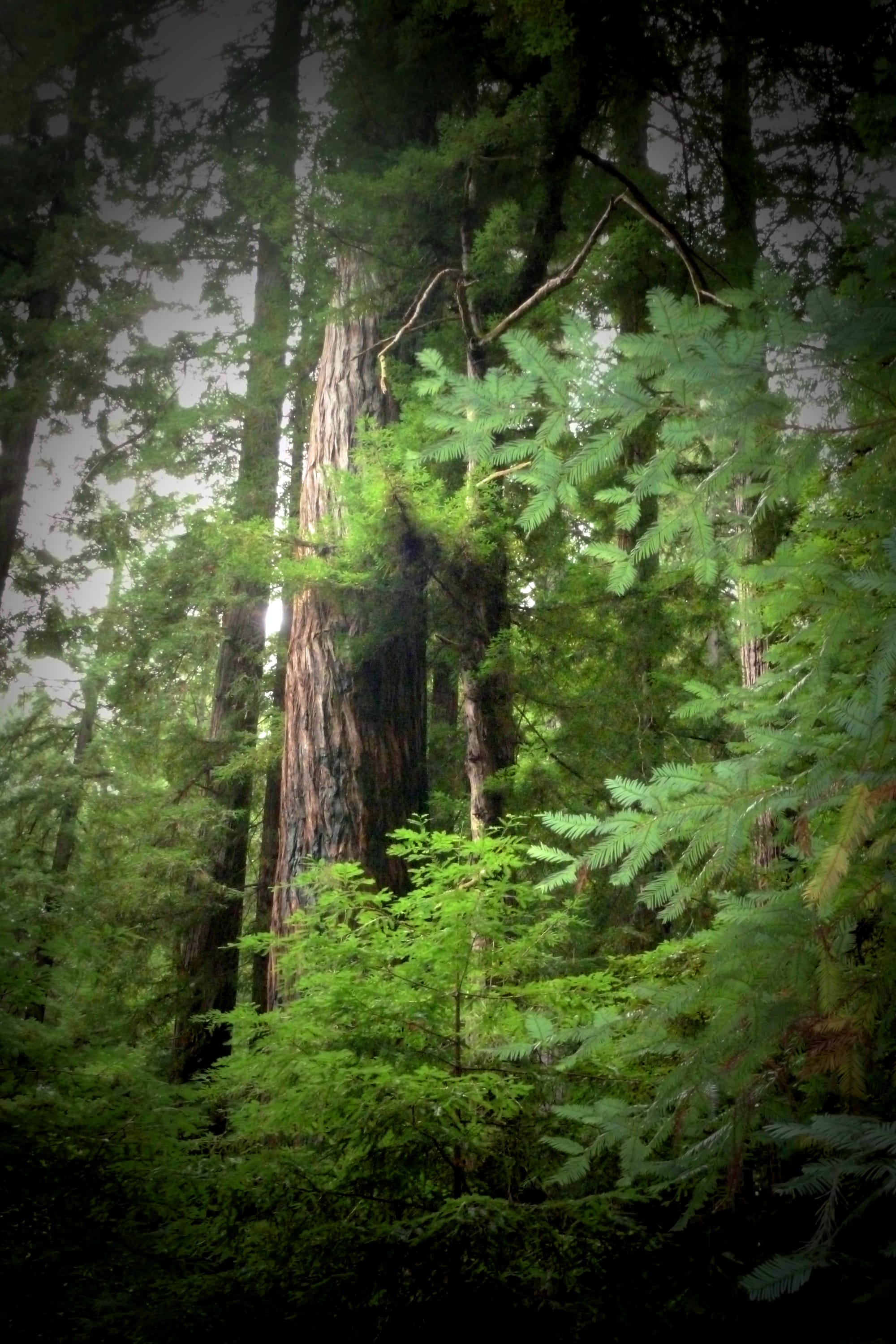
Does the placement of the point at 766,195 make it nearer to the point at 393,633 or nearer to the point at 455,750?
the point at 393,633

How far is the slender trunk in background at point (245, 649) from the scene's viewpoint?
7996mm

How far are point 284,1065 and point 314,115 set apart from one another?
851 centimetres

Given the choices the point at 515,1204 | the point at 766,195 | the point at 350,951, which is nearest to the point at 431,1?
the point at 766,195

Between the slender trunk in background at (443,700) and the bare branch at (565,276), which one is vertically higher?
the bare branch at (565,276)

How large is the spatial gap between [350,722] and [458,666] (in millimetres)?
815

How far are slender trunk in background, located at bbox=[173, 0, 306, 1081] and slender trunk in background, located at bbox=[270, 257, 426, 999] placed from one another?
8.51 feet

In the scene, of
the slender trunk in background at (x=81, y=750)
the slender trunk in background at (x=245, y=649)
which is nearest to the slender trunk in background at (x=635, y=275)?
the slender trunk in background at (x=245, y=649)

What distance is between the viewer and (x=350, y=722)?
5188 mm

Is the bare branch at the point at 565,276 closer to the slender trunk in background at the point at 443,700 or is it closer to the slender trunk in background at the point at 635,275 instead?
the slender trunk in background at the point at 635,275

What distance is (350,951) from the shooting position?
2.61 metres

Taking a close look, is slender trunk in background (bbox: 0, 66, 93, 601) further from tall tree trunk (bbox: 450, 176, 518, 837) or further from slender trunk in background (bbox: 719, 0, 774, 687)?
slender trunk in background (bbox: 719, 0, 774, 687)

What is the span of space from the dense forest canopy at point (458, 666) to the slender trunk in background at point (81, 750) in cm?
24

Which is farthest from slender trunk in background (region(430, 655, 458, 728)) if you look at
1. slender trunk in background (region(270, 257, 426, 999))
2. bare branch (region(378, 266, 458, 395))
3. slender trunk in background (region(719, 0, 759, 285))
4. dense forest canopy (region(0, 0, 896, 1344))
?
slender trunk in background (region(719, 0, 759, 285))

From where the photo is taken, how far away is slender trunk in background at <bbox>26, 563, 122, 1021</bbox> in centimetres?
955
